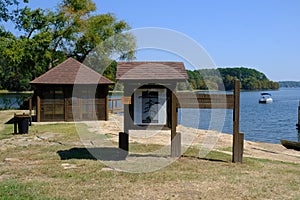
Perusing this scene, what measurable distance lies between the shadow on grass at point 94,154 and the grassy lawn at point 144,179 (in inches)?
3.2

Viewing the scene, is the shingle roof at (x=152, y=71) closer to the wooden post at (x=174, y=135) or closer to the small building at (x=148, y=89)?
the small building at (x=148, y=89)

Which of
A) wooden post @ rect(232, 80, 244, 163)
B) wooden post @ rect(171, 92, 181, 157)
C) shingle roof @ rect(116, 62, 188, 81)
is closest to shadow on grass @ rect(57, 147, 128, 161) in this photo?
wooden post @ rect(171, 92, 181, 157)

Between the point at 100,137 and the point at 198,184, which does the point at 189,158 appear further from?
the point at 100,137

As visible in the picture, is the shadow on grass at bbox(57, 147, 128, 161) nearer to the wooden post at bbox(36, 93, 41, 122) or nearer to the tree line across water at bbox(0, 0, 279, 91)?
the wooden post at bbox(36, 93, 41, 122)

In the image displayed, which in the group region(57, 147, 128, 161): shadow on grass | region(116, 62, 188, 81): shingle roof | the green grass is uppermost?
region(116, 62, 188, 81): shingle roof

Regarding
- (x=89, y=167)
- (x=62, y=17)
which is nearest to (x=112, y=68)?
(x=62, y=17)

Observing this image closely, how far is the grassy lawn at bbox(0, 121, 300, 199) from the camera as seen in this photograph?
6254 mm

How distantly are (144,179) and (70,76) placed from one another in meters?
15.2

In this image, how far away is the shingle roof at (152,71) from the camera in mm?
12039

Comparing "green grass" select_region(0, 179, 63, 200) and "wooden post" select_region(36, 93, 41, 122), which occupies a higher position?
"wooden post" select_region(36, 93, 41, 122)

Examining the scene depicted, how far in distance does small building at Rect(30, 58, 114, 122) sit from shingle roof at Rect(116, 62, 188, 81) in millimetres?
8538

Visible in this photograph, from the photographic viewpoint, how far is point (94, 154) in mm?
10289

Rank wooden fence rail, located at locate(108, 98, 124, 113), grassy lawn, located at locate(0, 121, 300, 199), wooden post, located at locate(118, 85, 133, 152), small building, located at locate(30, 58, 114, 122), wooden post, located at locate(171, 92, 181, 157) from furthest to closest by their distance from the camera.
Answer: wooden fence rail, located at locate(108, 98, 124, 113) < small building, located at locate(30, 58, 114, 122) < wooden post, located at locate(118, 85, 133, 152) < wooden post, located at locate(171, 92, 181, 157) < grassy lawn, located at locate(0, 121, 300, 199)

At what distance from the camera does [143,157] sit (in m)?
9.88
